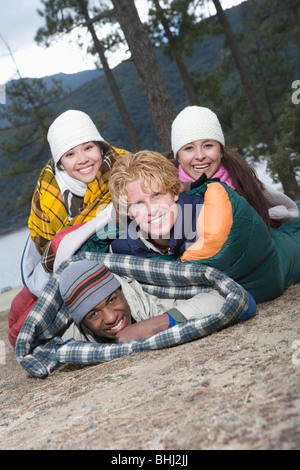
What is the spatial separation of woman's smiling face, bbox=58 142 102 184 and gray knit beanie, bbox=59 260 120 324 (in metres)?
0.87

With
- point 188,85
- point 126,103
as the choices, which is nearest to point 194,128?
point 188,85

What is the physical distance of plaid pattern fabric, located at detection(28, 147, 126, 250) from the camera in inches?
135

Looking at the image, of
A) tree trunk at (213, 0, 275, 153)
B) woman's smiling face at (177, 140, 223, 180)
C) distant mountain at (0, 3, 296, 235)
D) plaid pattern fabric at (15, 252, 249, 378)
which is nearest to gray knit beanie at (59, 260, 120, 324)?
plaid pattern fabric at (15, 252, 249, 378)

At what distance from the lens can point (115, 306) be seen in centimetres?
275

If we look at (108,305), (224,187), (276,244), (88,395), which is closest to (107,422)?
(88,395)

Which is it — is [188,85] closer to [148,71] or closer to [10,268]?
[148,71]

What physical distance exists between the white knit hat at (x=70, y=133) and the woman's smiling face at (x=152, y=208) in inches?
34.5

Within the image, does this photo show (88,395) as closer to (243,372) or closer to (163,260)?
(243,372)

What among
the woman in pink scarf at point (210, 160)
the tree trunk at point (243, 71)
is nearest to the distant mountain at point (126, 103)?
the tree trunk at point (243, 71)

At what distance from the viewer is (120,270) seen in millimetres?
2969

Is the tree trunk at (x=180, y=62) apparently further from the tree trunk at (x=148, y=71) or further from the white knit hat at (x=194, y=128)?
the white knit hat at (x=194, y=128)

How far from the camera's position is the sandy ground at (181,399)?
4.61 ft

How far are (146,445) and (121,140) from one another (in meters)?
78.5

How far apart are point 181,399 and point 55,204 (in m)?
2.16
